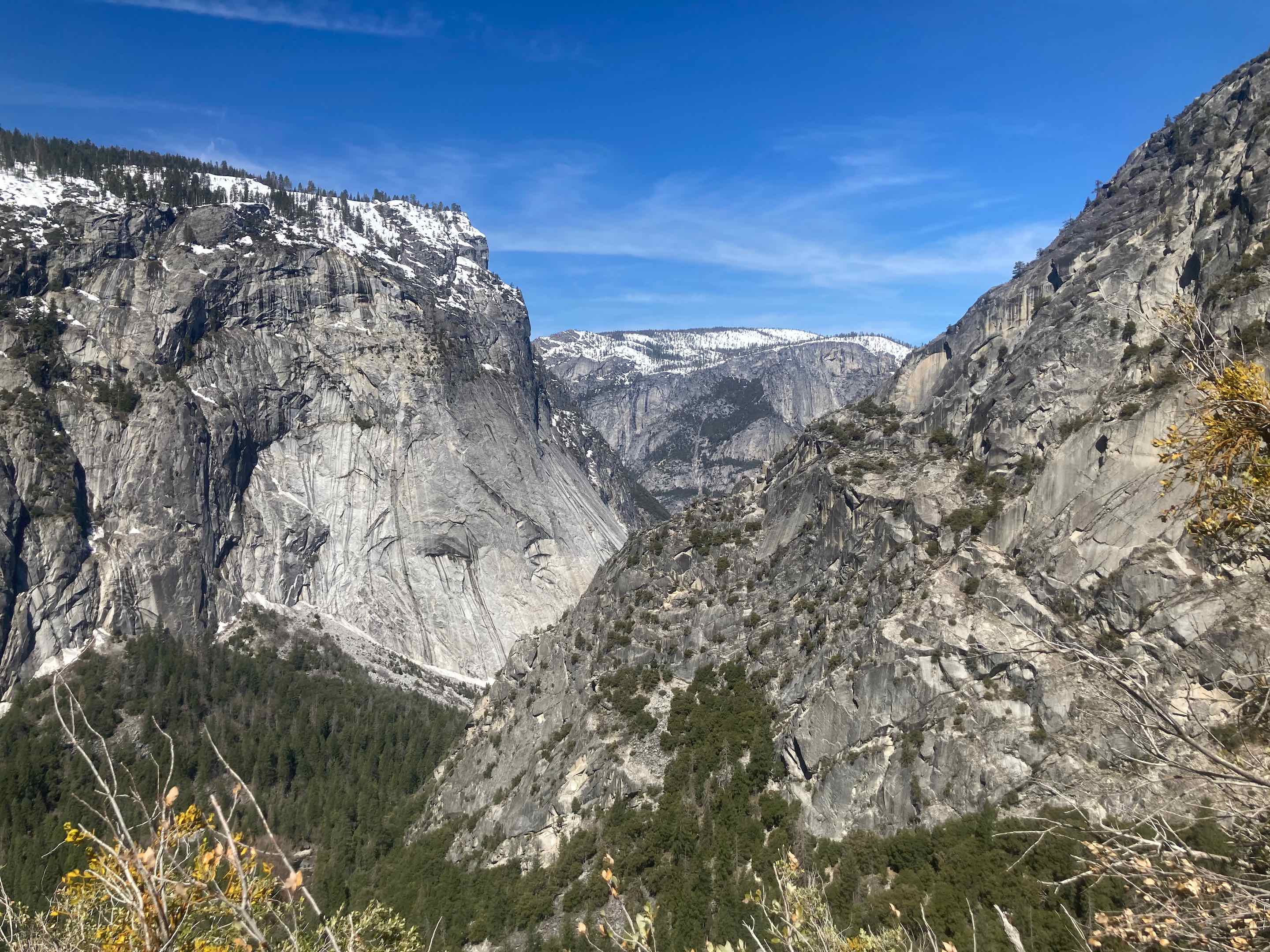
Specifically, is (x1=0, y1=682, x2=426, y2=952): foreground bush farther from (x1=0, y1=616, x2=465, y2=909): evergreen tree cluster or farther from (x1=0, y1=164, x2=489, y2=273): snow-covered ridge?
(x1=0, y1=164, x2=489, y2=273): snow-covered ridge

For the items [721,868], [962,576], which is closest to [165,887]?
[721,868]

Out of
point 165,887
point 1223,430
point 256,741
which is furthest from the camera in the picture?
point 256,741

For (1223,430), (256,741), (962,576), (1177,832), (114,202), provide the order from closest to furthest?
(1177,832) → (1223,430) → (962,576) → (256,741) → (114,202)

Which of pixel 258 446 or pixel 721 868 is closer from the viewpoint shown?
pixel 721 868

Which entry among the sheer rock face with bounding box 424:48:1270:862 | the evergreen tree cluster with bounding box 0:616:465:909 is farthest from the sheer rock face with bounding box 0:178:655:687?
the sheer rock face with bounding box 424:48:1270:862

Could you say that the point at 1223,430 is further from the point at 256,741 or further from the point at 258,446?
the point at 258,446

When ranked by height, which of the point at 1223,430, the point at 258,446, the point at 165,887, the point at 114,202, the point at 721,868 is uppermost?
the point at 114,202

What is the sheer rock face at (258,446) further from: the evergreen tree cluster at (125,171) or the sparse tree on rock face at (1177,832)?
the sparse tree on rock face at (1177,832)
